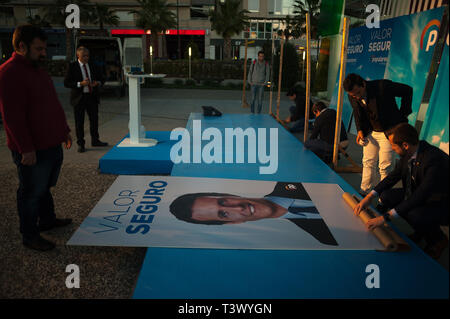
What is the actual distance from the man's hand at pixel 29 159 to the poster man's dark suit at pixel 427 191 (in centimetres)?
291

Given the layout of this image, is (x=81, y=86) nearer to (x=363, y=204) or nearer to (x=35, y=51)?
(x=35, y=51)

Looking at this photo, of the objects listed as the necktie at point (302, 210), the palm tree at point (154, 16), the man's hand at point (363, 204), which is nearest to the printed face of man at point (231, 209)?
the necktie at point (302, 210)

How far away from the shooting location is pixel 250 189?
4.17 m

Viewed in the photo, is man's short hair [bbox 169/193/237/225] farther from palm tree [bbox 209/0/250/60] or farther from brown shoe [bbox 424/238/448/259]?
palm tree [bbox 209/0/250/60]

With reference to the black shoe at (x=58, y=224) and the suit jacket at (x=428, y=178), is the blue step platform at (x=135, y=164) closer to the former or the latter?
the black shoe at (x=58, y=224)

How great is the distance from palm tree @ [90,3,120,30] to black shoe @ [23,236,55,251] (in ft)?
133

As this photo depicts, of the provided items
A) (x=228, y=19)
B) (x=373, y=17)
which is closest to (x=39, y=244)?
(x=373, y=17)

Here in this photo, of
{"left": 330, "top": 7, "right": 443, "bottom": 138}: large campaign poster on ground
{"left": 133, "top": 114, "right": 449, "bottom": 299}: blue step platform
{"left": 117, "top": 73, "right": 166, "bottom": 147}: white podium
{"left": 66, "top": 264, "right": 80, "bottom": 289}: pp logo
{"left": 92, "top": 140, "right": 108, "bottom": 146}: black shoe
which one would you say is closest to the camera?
{"left": 133, "top": 114, "right": 449, "bottom": 299}: blue step platform

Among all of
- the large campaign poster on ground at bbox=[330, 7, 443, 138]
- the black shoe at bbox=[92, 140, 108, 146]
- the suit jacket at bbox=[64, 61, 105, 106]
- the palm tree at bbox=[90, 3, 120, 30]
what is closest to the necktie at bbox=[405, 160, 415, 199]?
the large campaign poster on ground at bbox=[330, 7, 443, 138]

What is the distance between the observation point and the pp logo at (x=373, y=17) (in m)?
7.85

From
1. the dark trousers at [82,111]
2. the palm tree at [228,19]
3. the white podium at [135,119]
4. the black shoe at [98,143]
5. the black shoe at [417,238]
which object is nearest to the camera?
the black shoe at [417,238]

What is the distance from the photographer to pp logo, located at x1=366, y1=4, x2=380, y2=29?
785 centimetres

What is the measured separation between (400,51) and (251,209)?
16.7 ft
